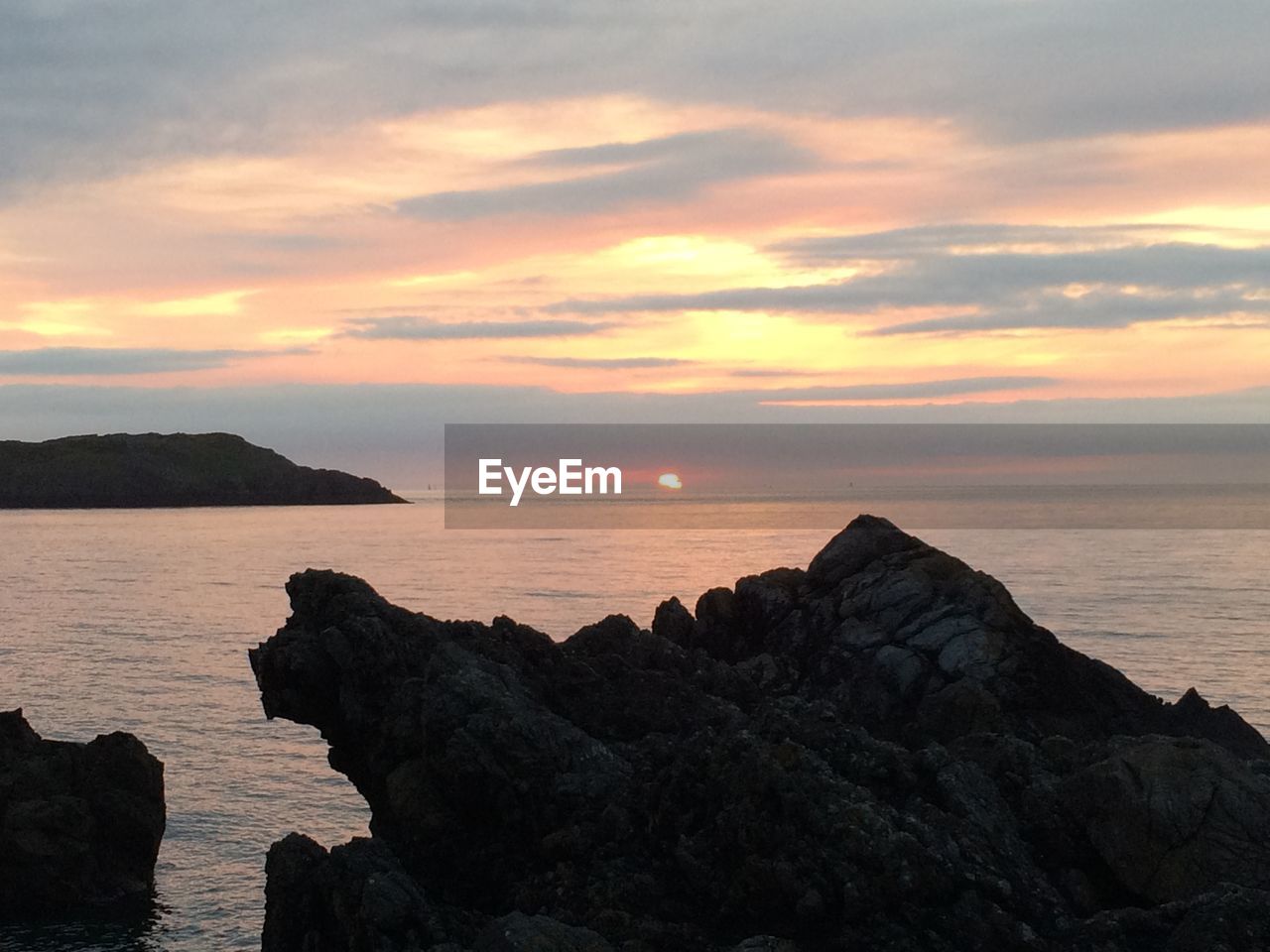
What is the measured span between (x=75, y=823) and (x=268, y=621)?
54.6 m

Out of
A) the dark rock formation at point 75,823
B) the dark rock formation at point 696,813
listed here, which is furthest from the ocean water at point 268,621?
the dark rock formation at point 696,813

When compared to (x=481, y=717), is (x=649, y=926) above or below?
below

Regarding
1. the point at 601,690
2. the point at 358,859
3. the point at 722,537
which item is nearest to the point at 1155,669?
the point at 601,690

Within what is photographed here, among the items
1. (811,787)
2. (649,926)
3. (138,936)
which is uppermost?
(811,787)

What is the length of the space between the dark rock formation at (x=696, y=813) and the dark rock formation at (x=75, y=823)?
23.9 ft

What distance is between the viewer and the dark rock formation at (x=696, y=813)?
16656 millimetres

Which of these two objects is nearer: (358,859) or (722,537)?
(358,859)

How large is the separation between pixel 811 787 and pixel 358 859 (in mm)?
6691

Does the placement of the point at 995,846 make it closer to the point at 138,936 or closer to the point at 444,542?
the point at 138,936

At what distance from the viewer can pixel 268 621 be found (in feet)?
268

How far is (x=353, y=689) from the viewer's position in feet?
78.0

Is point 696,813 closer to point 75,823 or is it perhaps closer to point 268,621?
point 75,823

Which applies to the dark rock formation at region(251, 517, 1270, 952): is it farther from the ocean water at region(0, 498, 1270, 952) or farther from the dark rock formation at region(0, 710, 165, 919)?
the ocean water at region(0, 498, 1270, 952)

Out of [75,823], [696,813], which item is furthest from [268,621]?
[696,813]
